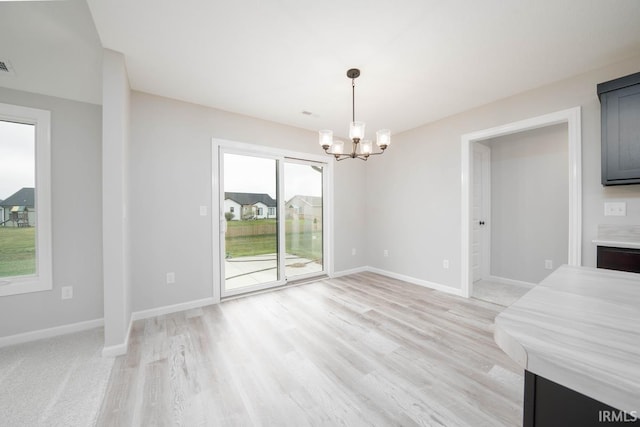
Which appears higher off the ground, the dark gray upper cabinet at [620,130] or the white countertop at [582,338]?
the dark gray upper cabinet at [620,130]

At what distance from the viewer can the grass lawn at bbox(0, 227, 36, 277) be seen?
2332 mm

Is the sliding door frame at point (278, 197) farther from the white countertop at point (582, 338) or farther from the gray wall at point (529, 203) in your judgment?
the white countertop at point (582, 338)

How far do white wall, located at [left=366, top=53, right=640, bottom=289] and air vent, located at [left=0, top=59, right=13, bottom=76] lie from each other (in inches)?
164

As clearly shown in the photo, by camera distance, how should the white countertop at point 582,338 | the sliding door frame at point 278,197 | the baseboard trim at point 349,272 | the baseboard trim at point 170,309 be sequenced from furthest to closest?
the baseboard trim at point 349,272, the sliding door frame at point 278,197, the baseboard trim at point 170,309, the white countertop at point 582,338

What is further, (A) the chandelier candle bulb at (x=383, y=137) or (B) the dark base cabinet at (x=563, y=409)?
(A) the chandelier candle bulb at (x=383, y=137)

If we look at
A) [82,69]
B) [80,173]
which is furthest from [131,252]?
[82,69]

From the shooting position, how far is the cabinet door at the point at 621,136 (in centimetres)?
202

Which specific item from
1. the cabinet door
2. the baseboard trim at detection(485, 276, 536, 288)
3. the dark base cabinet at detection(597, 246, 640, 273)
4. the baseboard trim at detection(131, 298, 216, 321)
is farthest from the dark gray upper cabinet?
the baseboard trim at detection(131, 298, 216, 321)

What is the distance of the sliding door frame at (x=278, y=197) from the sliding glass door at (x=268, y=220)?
2 centimetres

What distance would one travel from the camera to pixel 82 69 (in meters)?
2.20

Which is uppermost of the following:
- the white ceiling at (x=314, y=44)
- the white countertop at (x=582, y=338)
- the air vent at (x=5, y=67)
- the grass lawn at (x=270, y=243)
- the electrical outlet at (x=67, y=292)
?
the white ceiling at (x=314, y=44)

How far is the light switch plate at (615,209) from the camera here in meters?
2.22

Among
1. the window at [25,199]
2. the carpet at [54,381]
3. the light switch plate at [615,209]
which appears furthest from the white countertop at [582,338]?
the window at [25,199]

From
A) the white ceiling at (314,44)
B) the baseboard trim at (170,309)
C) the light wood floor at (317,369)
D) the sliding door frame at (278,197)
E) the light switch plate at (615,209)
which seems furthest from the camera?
the sliding door frame at (278,197)
